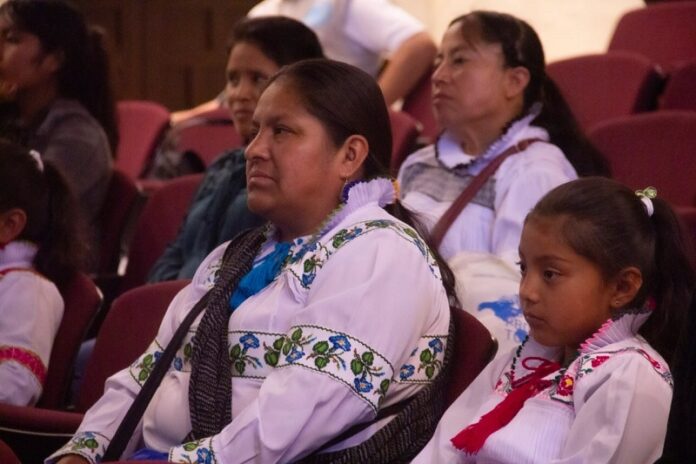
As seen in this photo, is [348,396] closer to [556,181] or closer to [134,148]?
[556,181]

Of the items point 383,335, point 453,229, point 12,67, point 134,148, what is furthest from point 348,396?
point 134,148

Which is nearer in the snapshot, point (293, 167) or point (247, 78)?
point (293, 167)

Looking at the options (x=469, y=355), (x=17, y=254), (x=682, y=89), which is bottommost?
(x=17, y=254)

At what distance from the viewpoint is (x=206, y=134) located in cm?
440

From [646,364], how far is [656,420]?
0.08 metres

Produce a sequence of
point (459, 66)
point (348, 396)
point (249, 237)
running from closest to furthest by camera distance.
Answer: point (348, 396) < point (249, 237) < point (459, 66)

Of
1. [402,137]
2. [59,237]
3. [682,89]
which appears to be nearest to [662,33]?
[682,89]

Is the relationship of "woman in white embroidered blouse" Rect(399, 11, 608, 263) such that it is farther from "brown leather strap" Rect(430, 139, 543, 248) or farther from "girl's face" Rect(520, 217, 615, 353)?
"girl's face" Rect(520, 217, 615, 353)

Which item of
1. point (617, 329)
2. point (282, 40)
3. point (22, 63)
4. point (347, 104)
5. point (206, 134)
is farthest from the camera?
point (206, 134)

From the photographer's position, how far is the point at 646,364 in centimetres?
181

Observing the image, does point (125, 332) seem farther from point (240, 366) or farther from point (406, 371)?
point (406, 371)

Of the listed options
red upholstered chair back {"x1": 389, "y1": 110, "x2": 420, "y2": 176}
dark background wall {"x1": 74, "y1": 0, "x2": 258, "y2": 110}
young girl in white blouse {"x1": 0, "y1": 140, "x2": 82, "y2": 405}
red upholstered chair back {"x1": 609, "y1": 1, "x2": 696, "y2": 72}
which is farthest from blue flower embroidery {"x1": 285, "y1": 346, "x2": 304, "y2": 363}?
dark background wall {"x1": 74, "y1": 0, "x2": 258, "y2": 110}

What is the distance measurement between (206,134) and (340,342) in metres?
2.53

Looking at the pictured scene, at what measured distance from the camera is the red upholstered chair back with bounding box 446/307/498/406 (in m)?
2.11
